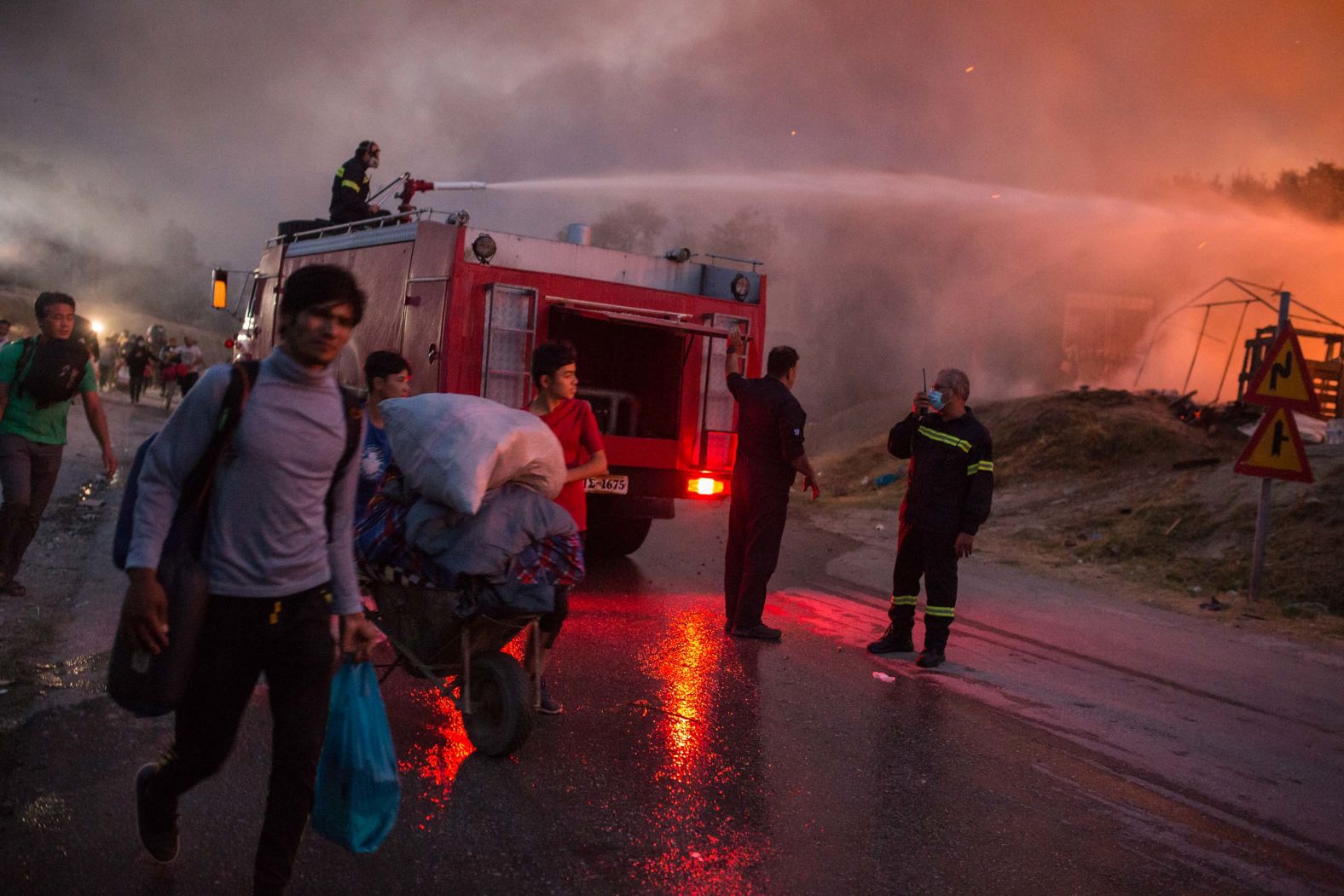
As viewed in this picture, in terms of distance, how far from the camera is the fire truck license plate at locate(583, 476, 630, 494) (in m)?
9.27

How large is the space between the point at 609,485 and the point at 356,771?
6201mm

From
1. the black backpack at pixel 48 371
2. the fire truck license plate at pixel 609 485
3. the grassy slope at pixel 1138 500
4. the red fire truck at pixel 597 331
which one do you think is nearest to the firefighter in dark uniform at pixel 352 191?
the red fire truck at pixel 597 331

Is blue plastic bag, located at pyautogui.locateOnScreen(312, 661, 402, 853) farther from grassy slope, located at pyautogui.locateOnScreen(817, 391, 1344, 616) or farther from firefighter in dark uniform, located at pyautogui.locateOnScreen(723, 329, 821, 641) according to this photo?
grassy slope, located at pyautogui.locateOnScreen(817, 391, 1344, 616)

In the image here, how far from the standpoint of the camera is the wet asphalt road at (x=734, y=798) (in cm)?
363

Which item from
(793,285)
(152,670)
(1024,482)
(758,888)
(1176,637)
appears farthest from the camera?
(793,285)

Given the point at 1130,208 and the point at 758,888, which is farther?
the point at 1130,208

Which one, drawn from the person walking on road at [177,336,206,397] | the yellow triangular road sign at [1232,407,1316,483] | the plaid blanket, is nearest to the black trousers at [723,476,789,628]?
the plaid blanket

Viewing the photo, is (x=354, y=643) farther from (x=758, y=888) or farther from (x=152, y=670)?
(x=758, y=888)

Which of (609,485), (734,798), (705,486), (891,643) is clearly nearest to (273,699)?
(734,798)

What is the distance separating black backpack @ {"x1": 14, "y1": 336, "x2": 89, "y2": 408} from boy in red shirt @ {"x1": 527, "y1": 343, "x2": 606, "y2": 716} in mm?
3157

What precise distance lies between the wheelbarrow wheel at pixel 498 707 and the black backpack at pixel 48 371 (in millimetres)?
3535

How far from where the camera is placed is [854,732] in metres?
5.50

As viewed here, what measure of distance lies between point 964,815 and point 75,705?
374cm

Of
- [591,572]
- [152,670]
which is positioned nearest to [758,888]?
[152,670]
